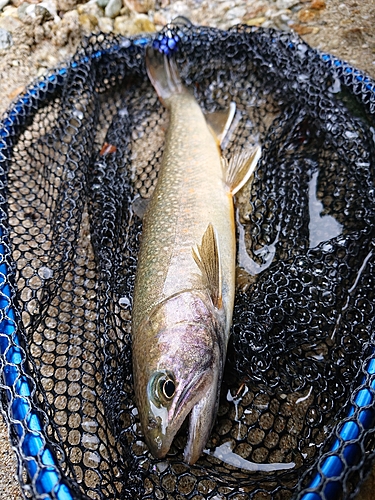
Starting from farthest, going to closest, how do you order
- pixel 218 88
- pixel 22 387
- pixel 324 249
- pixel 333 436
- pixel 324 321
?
1. pixel 218 88
2. pixel 324 249
3. pixel 324 321
4. pixel 22 387
5. pixel 333 436

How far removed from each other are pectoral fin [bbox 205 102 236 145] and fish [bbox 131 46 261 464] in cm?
4

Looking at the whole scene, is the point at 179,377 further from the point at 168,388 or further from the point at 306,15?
the point at 306,15

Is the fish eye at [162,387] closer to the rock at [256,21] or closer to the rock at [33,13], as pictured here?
the rock at [256,21]

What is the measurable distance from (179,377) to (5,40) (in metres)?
4.15

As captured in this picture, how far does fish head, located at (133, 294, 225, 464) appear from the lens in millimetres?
1861

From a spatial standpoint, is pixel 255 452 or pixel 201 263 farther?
pixel 201 263

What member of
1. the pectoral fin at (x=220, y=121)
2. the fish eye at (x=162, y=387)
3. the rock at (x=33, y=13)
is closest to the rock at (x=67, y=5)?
the rock at (x=33, y=13)

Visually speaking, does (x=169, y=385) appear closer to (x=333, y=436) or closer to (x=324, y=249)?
(x=333, y=436)

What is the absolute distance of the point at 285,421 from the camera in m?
2.19

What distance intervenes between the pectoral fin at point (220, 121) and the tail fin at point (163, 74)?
35 centimetres

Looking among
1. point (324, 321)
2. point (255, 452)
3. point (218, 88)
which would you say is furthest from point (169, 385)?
point (218, 88)

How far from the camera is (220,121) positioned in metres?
3.42

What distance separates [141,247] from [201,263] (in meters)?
0.42

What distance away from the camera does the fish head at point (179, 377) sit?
1.86 meters
